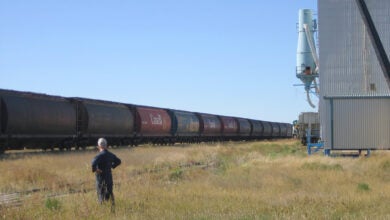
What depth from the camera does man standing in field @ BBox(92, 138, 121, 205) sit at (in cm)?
1096

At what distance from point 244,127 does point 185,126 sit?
20.2m

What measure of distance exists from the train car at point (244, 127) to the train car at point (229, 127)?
107 cm

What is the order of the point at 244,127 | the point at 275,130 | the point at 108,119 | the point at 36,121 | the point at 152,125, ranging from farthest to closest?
the point at 275,130
the point at 244,127
the point at 152,125
the point at 108,119
the point at 36,121

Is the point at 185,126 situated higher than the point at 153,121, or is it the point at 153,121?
the point at 153,121

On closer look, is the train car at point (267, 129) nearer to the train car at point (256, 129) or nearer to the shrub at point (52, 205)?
the train car at point (256, 129)

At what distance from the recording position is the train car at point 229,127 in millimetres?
67319

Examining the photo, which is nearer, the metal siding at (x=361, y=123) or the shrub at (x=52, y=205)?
the shrub at (x=52, y=205)

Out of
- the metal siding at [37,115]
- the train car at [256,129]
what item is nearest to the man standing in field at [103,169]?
the metal siding at [37,115]

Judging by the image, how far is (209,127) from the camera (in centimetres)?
6284

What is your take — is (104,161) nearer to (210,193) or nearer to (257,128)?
(210,193)

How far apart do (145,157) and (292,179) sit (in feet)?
46.5

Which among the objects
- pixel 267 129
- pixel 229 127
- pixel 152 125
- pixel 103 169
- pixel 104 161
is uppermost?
Result: pixel 152 125

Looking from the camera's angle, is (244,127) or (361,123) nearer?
(361,123)

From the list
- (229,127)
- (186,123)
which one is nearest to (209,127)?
(229,127)
